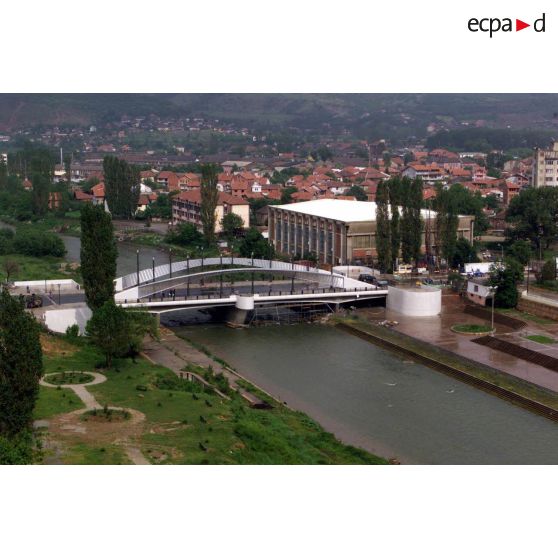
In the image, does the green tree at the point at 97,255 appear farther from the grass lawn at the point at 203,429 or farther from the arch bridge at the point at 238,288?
the grass lawn at the point at 203,429

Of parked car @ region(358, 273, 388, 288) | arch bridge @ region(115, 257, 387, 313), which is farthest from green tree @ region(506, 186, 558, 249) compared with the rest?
arch bridge @ region(115, 257, 387, 313)

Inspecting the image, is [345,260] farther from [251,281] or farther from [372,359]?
[372,359]

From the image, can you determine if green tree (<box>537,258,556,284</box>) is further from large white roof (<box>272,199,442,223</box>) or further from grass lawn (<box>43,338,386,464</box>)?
grass lawn (<box>43,338,386,464</box>)

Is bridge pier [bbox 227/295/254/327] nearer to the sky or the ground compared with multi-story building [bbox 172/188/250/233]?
nearer to the ground

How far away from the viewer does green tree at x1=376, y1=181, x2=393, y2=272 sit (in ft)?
65.8

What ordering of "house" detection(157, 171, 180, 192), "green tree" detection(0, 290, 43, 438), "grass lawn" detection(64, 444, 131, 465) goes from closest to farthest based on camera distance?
"grass lawn" detection(64, 444, 131, 465) → "green tree" detection(0, 290, 43, 438) → "house" detection(157, 171, 180, 192)

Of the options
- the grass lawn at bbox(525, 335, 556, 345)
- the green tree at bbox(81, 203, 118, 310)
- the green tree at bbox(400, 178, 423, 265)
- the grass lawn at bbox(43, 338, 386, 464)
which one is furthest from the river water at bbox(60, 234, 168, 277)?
the grass lawn at bbox(43, 338, 386, 464)

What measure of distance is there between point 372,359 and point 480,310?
3372 mm

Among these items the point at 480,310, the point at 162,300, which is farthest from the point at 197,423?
the point at 480,310

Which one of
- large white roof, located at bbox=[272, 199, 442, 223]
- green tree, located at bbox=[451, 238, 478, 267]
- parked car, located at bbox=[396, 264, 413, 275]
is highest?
large white roof, located at bbox=[272, 199, 442, 223]

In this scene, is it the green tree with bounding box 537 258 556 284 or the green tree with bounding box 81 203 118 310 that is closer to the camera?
the green tree with bounding box 81 203 118 310

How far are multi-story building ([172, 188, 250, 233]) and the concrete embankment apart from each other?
11320 millimetres

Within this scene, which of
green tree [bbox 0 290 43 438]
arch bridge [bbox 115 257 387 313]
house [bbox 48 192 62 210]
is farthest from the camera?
house [bbox 48 192 62 210]

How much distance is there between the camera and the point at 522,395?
1297 cm
